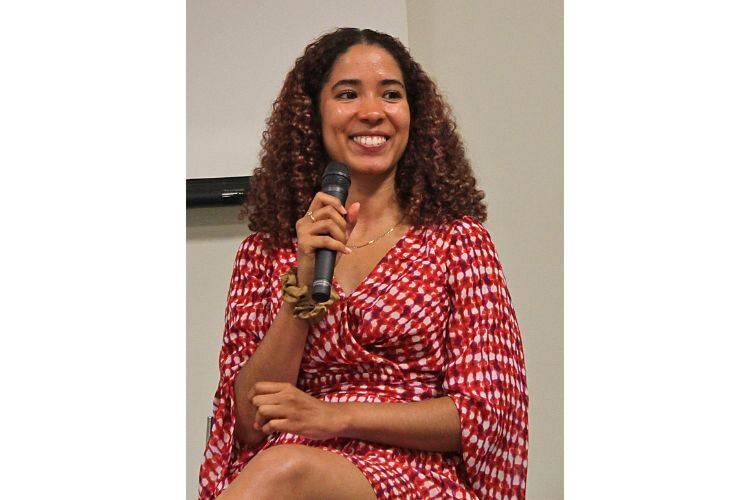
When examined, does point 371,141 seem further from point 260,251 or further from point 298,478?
point 298,478

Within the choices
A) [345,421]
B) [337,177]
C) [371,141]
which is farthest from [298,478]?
[371,141]

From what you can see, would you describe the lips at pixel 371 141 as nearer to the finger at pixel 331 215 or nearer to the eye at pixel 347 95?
the eye at pixel 347 95

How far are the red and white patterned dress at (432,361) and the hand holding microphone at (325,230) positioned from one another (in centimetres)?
10

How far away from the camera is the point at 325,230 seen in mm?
1234

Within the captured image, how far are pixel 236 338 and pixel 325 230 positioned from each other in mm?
262

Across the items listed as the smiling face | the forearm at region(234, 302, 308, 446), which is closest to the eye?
the smiling face

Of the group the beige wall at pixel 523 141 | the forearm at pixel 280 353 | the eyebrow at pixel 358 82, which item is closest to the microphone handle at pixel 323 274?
the forearm at pixel 280 353

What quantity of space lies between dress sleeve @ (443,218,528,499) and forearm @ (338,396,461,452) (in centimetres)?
2
